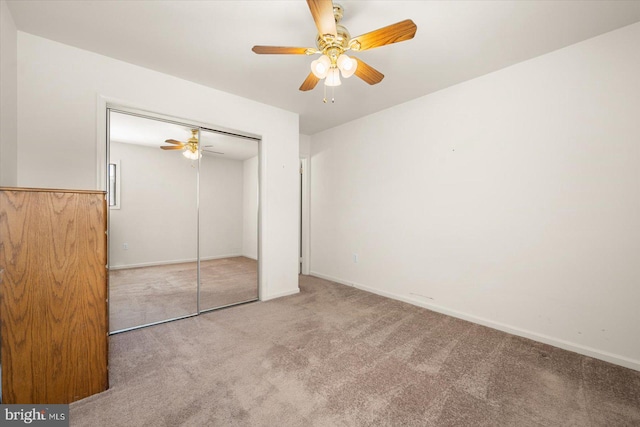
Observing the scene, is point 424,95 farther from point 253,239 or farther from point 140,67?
point 140,67

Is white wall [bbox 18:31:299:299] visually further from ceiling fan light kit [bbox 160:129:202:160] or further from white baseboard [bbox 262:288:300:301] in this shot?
white baseboard [bbox 262:288:300:301]

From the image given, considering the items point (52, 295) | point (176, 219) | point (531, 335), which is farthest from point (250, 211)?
point (531, 335)

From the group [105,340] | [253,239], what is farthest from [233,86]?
[105,340]

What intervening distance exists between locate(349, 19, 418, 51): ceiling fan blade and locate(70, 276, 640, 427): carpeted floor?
2316 millimetres

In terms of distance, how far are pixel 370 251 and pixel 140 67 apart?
3584mm

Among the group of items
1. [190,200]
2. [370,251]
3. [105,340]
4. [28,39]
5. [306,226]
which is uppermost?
[28,39]

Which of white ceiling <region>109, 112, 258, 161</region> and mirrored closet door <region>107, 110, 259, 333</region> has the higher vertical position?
white ceiling <region>109, 112, 258, 161</region>

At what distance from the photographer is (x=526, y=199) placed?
247 centimetres

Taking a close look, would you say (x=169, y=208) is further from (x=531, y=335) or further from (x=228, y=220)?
(x=531, y=335)

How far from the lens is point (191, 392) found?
1.69m

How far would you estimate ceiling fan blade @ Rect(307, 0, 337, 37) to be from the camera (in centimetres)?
141

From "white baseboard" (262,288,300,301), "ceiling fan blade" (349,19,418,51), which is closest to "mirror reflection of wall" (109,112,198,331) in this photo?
"white baseboard" (262,288,300,301)

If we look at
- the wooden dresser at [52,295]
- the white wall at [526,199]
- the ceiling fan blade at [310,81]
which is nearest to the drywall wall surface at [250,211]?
the ceiling fan blade at [310,81]

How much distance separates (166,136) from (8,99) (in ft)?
3.87
